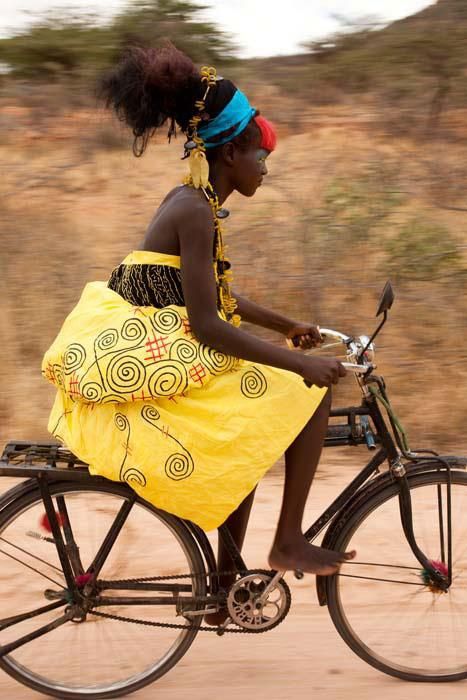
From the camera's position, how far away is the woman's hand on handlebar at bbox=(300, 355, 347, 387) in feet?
8.67

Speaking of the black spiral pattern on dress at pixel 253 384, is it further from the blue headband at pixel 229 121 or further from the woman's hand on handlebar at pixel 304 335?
the blue headband at pixel 229 121

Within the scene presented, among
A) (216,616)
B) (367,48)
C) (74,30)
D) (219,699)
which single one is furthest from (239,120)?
(74,30)

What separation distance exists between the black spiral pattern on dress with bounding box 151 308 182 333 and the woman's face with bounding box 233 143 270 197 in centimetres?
41

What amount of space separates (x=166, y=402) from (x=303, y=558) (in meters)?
0.62

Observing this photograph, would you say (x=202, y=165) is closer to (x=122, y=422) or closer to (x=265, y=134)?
(x=265, y=134)

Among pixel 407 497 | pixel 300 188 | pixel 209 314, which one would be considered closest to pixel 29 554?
pixel 209 314

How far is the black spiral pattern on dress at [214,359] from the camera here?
2664 mm

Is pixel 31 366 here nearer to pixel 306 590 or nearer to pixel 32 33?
pixel 306 590

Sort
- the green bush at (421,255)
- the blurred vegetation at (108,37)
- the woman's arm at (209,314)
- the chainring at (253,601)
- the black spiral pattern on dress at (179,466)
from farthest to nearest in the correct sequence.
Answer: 1. the blurred vegetation at (108,37)
2. the green bush at (421,255)
3. the chainring at (253,601)
4. the black spiral pattern on dress at (179,466)
5. the woman's arm at (209,314)

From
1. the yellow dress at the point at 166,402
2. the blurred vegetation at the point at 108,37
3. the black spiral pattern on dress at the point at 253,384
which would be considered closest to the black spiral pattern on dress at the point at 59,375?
the yellow dress at the point at 166,402

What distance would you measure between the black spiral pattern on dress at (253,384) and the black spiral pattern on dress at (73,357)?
44cm

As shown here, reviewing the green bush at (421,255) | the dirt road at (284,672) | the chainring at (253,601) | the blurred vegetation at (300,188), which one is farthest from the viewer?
the green bush at (421,255)

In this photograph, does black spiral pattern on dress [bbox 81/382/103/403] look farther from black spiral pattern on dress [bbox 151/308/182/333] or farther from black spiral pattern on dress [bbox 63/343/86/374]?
black spiral pattern on dress [bbox 151/308/182/333]

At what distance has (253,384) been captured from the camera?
8.98 feet
